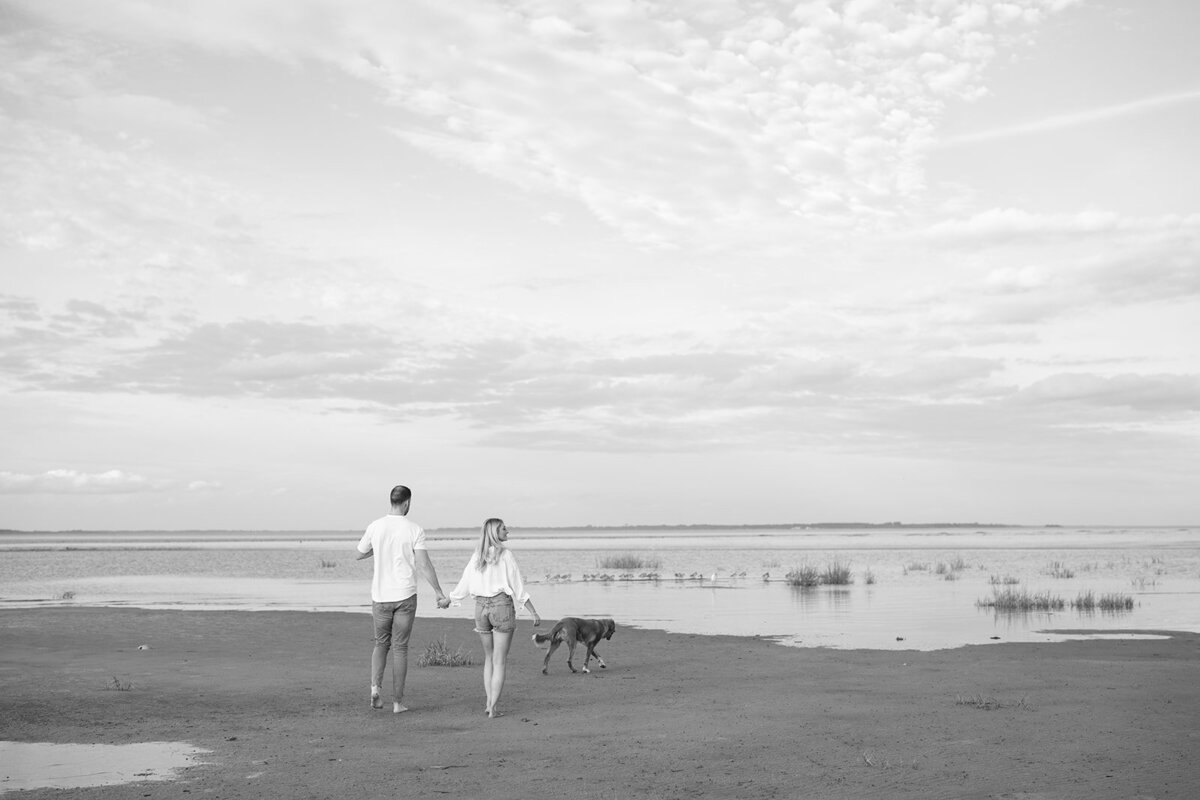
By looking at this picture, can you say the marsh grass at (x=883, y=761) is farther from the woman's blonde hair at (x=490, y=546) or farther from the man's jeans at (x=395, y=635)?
the man's jeans at (x=395, y=635)

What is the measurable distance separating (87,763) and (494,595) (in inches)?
177

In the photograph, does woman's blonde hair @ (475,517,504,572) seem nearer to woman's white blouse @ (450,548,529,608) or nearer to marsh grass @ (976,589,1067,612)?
woman's white blouse @ (450,548,529,608)

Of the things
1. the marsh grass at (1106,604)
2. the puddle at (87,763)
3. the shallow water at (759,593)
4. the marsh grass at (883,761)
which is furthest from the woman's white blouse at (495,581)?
the marsh grass at (1106,604)

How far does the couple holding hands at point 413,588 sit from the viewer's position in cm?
1236

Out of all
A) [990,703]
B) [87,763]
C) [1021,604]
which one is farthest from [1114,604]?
[87,763]

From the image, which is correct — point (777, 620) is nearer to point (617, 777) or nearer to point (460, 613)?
point (460, 613)

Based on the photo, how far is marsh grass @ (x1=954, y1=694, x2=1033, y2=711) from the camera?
12.4 meters

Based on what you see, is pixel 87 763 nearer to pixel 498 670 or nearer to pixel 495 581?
pixel 498 670

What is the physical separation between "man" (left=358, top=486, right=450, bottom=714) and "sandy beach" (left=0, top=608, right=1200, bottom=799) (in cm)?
59

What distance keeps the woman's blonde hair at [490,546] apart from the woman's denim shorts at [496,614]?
1.31 ft

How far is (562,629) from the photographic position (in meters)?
16.5

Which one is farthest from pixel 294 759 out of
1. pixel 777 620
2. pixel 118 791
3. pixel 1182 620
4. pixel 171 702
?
pixel 1182 620

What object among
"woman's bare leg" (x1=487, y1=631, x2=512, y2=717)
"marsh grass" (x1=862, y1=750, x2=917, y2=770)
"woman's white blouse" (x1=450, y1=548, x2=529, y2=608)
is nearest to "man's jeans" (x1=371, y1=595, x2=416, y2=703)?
"woman's white blouse" (x1=450, y1=548, x2=529, y2=608)

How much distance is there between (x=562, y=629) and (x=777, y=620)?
10.6 meters
